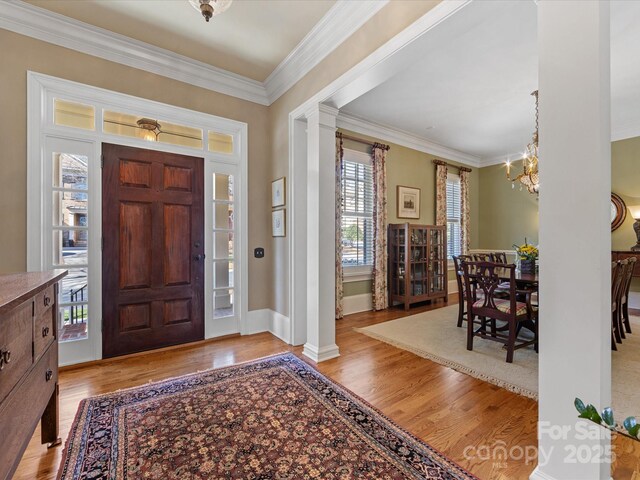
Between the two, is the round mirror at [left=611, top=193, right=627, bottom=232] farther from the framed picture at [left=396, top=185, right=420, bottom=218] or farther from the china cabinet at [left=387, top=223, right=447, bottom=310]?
the framed picture at [left=396, top=185, right=420, bottom=218]

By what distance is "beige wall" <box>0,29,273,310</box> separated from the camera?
2.45 meters

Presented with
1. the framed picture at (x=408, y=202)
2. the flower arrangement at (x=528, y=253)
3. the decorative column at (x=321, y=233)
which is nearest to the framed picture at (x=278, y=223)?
the decorative column at (x=321, y=233)

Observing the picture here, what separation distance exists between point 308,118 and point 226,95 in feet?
3.86

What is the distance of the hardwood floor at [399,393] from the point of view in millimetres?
1581

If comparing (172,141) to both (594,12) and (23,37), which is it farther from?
(594,12)

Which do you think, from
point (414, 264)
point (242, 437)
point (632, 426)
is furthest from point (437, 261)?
point (632, 426)

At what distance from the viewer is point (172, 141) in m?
3.23

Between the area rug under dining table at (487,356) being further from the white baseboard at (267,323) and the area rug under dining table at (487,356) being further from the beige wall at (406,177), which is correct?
the beige wall at (406,177)

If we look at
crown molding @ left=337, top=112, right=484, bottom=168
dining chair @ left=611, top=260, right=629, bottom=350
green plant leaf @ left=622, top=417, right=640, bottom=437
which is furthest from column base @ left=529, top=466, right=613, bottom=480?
crown molding @ left=337, top=112, right=484, bottom=168

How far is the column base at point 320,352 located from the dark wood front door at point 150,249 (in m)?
1.30

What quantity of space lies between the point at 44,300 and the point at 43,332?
16cm

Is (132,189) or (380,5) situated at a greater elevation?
(380,5)

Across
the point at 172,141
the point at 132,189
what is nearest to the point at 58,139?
the point at 132,189

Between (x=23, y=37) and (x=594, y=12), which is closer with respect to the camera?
(x=594, y=12)
